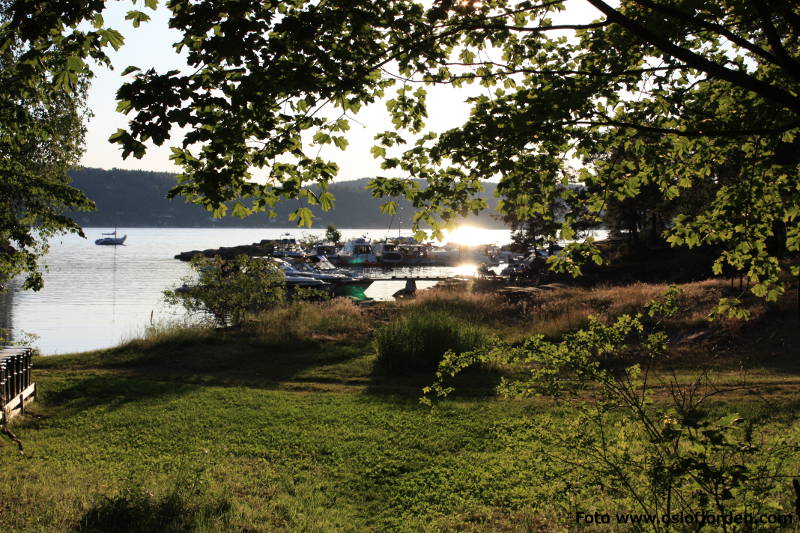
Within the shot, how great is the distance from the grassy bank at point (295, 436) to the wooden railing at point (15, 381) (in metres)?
0.36

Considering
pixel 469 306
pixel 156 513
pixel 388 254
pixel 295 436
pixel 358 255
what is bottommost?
pixel 295 436

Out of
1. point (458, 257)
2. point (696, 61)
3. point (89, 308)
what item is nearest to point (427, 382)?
point (696, 61)

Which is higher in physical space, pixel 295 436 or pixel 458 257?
pixel 458 257

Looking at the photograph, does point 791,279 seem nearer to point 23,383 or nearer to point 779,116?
point 779,116

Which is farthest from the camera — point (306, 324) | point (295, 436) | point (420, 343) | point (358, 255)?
point (358, 255)

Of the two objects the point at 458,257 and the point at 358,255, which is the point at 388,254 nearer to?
the point at 358,255

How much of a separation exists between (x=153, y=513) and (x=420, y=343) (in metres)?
8.77

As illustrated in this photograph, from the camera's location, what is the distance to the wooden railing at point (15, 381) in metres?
9.55

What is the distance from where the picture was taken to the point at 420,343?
14.3m

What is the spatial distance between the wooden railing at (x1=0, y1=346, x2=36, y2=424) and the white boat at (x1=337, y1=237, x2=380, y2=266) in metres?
71.5

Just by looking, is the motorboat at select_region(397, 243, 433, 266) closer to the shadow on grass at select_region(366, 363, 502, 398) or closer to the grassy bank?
the grassy bank

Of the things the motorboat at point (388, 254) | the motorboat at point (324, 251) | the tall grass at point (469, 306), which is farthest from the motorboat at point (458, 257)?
the tall grass at point (469, 306)

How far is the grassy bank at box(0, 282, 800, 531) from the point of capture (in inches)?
246

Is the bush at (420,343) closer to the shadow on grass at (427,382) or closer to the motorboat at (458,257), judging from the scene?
the shadow on grass at (427,382)
